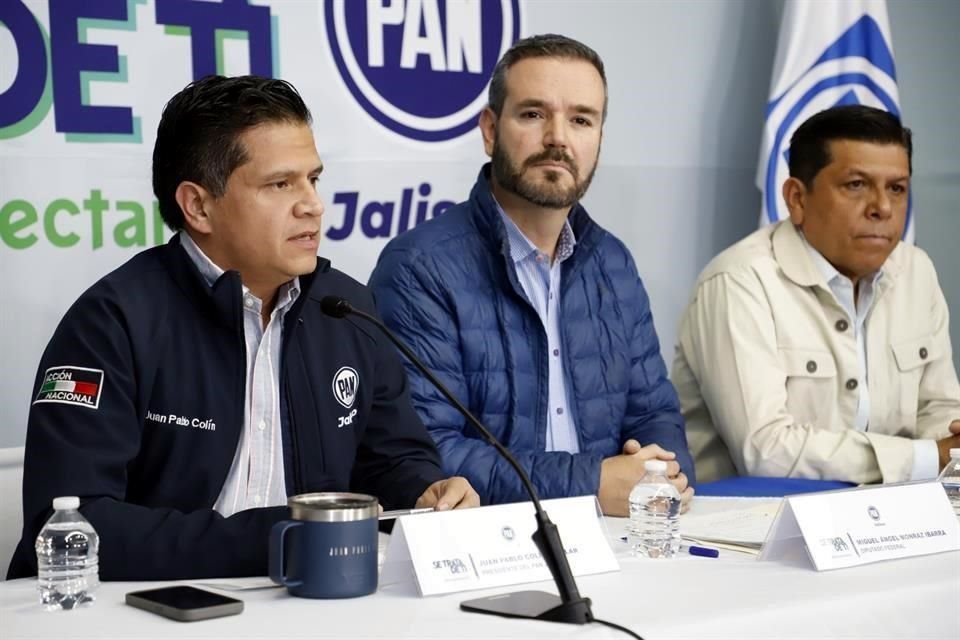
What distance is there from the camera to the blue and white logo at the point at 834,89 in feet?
13.7

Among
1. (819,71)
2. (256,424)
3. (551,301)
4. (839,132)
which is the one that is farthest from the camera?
(819,71)

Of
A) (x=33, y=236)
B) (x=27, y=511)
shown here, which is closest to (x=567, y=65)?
(x=33, y=236)

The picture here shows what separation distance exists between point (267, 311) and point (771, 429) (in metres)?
1.32

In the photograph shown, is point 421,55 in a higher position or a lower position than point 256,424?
higher

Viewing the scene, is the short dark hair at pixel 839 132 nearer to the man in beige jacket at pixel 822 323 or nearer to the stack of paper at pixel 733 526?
the man in beige jacket at pixel 822 323

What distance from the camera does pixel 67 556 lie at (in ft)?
5.61

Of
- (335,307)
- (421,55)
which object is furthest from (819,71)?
(335,307)

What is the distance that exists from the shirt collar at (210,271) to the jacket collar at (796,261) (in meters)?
1.48

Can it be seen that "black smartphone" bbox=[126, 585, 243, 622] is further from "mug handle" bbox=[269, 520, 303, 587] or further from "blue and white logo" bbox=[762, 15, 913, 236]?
"blue and white logo" bbox=[762, 15, 913, 236]

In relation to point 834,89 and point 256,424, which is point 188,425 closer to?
point 256,424

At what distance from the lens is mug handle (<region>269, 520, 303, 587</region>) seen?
5.44ft

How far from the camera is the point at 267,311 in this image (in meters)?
2.29

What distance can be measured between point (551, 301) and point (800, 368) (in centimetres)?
71

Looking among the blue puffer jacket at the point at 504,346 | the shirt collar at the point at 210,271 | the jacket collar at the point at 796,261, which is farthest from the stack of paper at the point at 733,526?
the jacket collar at the point at 796,261
